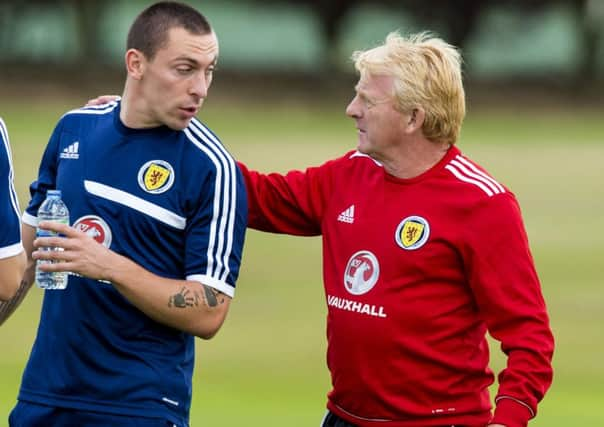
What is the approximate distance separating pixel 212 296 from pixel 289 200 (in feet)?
2.69

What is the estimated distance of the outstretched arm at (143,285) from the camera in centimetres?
510

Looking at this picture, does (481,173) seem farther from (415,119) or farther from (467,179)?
(415,119)

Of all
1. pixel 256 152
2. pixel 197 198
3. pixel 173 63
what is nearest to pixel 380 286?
pixel 197 198

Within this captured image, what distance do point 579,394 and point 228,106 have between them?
37641mm

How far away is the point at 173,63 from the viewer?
543cm

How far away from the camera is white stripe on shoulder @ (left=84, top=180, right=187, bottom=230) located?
5.39m

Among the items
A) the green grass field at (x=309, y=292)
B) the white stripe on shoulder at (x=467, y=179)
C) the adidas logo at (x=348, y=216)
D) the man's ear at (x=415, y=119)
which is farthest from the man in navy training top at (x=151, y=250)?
the green grass field at (x=309, y=292)

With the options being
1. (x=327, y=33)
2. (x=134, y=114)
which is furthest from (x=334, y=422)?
(x=327, y=33)

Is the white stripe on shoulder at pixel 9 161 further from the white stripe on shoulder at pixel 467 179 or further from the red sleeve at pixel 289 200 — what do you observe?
the white stripe on shoulder at pixel 467 179

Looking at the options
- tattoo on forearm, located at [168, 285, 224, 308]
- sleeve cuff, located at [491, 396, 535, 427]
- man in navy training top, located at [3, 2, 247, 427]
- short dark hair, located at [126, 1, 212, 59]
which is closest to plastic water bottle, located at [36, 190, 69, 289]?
man in navy training top, located at [3, 2, 247, 427]

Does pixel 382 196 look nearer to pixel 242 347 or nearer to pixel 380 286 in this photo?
pixel 380 286

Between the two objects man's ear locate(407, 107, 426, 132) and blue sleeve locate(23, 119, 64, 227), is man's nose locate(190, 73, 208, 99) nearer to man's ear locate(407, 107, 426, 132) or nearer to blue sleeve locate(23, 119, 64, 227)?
blue sleeve locate(23, 119, 64, 227)

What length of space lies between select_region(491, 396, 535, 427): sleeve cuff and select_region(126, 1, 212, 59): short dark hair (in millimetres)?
1724

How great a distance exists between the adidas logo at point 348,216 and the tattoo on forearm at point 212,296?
618 mm
